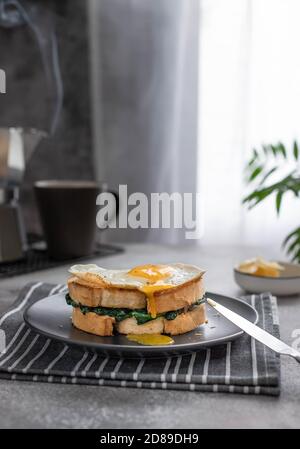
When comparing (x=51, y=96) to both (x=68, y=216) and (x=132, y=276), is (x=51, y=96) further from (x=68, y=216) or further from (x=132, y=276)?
(x=132, y=276)

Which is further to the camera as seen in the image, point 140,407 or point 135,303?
point 135,303

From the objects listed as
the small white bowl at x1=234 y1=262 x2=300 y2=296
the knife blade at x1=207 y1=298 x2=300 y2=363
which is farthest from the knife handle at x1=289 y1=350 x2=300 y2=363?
the small white bowl at x1=234 y1=262 x2=300 y2=296

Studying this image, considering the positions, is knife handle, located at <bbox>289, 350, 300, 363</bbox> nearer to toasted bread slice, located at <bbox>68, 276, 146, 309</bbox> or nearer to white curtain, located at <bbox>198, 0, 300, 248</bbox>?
toasted bread slice, located at <bbox>68, 276, 146, 309</bbox>

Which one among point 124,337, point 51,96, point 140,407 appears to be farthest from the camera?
point 51,96

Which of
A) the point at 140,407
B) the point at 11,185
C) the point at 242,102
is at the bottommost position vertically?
the point at 140,407

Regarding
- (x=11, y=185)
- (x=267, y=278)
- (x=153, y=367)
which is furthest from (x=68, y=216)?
(x=153, y=367)
